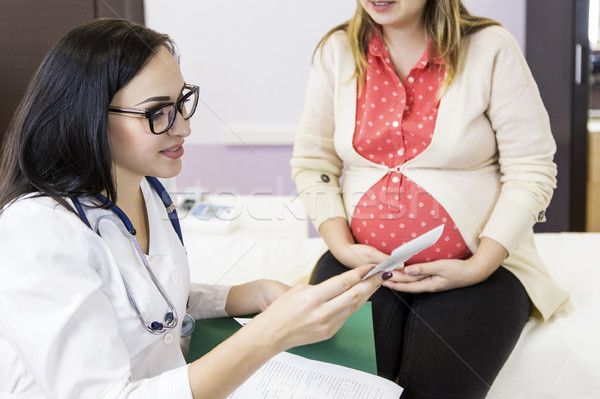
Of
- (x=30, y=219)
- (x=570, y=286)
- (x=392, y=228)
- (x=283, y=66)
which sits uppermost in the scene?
(x=283, y=66)

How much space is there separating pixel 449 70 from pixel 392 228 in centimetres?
30

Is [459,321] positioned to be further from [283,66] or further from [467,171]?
[283,66]

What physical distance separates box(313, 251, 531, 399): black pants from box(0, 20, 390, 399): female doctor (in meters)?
0.28

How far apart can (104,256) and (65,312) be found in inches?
4.3

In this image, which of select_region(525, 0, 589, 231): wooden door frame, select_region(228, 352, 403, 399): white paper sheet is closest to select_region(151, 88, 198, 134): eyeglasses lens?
select_region(228, 352, 403, 399): white paper sheet

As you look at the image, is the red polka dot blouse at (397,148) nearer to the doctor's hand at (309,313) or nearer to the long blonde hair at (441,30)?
the long blonde hair at (441,30)

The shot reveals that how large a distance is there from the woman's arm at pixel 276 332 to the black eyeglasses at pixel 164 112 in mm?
285

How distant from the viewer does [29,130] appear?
71 cm

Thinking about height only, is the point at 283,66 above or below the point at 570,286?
above

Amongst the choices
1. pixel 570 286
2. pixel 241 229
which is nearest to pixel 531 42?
pixel 570 286

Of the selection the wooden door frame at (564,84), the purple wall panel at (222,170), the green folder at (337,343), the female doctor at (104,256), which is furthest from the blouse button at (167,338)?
the wooden door frame at (564,84)

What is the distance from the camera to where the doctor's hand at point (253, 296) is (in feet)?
3.11

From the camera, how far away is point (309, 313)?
0.68 meters

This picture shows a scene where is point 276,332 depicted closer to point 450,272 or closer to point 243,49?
point 450,272
